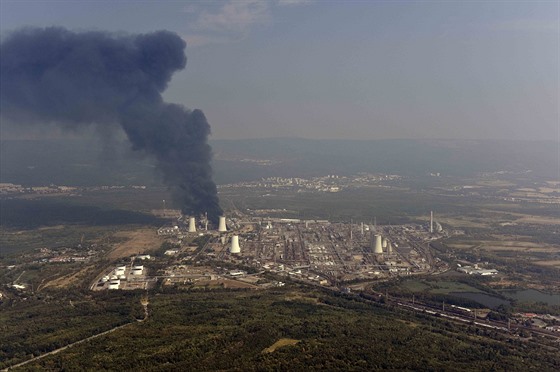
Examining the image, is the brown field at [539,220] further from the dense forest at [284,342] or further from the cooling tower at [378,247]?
the dense forest at [284,342]

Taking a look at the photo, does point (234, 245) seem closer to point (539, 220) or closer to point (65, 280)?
point (65, 280)

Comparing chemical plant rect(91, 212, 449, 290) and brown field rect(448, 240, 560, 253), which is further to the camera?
brown field rect(448, 240, 560, 253)

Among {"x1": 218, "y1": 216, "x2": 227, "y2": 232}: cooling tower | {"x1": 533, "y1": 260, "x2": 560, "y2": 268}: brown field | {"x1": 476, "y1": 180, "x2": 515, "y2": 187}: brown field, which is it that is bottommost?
{"x1": 533, "y1": 260, "x2": 560, "y2": 268}: brown field

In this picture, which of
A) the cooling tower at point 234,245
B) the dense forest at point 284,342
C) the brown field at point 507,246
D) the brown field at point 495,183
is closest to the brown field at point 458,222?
the brown field at point 507,246

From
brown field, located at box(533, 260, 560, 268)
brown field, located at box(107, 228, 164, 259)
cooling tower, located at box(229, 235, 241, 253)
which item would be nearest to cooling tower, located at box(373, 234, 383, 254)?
cooling tower, located at box(229, 235, 241, 253)

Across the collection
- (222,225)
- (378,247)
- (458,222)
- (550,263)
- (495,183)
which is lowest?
(550,263)

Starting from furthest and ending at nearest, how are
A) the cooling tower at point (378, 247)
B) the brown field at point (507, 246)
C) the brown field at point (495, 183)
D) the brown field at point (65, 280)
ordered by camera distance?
the brown field at point (495, 183) → the brown field at point (507, 246) → the cooling tower at point (378, 247) → the brown field at point (65, 280)

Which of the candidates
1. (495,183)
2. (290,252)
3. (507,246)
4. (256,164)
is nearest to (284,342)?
(290,252)

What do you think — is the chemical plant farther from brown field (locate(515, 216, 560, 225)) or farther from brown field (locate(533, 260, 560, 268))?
brown field (locate(515, 216, 560, 225))
